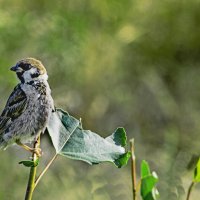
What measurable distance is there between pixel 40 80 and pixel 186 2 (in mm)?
3823

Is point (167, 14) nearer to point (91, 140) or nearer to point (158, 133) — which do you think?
point (158, 133)

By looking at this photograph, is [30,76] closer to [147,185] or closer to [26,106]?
[26,106]

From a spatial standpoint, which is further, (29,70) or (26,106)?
(26,106)

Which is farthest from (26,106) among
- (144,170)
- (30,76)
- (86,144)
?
(144,170)

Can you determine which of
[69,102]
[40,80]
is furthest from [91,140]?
[69,102]

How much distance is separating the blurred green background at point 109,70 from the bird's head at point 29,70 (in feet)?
7.29

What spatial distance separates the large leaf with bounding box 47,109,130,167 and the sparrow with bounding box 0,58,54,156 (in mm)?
485

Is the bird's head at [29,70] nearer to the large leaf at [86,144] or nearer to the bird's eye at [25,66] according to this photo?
the bird's eye at [25,66]

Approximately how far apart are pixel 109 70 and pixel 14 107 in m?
3.24

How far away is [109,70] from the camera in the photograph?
5.06 metres

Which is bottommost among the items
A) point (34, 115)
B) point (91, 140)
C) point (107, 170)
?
point (91, 140)

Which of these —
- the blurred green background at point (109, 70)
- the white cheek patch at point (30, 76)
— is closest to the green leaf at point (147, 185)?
the white cheek patch at point (30, 76)

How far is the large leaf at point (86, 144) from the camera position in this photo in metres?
0.94

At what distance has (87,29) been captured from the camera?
4.87 meters
